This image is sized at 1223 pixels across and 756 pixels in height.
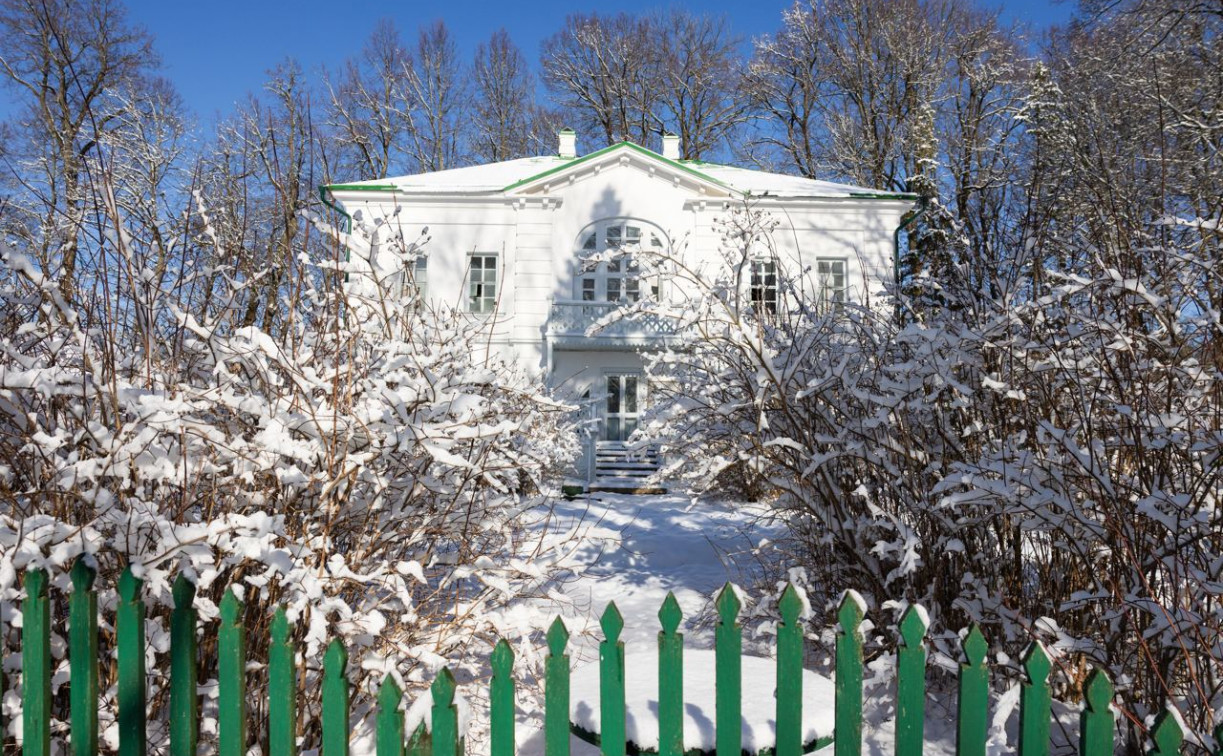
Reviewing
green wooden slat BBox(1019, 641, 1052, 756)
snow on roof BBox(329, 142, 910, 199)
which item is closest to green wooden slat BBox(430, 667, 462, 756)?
green wooden slat BBox(1019, 641, 1052, 756)

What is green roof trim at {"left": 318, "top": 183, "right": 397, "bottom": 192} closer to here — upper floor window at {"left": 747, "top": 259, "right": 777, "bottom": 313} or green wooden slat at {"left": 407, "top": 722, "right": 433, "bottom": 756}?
upper floor window at {"left": 747, "top": 259, "right": 777, "bottom": 313}

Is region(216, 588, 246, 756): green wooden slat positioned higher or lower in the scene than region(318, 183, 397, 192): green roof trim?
lower

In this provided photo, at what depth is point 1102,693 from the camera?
1494 millimetres

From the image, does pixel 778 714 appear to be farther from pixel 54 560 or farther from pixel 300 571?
pixel 54 560

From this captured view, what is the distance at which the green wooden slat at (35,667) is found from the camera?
220 cm

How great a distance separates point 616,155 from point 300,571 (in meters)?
15.0

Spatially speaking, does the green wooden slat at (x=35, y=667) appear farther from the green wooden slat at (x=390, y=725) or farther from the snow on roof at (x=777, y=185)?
the snow on roof at (x=777, y=185)

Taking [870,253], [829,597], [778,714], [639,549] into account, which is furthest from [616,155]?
[778,714]

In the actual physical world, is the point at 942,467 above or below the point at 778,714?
above

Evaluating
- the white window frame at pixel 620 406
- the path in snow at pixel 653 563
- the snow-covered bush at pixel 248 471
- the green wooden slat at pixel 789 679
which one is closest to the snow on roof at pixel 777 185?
the white window frame at pixel 620 406

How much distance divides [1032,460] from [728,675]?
1890mm

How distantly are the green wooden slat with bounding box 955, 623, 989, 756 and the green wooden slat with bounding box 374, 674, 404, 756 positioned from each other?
124cm

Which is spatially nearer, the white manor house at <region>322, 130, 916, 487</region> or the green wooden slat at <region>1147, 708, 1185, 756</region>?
the green wooden slat at <region>1147, 708, 1185, 756</region>

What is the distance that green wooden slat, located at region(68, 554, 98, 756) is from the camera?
218cm
